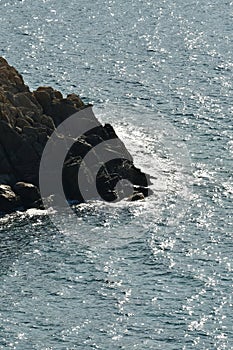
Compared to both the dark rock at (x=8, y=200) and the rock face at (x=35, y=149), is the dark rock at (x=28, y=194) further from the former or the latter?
the dark rock at (x=8, y=200)

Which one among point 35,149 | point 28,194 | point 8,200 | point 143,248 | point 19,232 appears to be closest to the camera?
point 143,248

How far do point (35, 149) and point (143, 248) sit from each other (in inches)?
685

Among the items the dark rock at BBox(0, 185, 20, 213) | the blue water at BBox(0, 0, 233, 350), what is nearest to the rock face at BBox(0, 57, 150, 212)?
the dark rock at BBox(0, 185, 20, 213)

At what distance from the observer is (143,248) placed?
119 meters

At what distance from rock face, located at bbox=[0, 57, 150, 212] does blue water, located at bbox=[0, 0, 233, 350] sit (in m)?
2.01

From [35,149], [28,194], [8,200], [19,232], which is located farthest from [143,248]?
[35,149]

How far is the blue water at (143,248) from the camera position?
104 meters

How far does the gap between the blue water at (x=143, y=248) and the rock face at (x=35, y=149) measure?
79.0 inches

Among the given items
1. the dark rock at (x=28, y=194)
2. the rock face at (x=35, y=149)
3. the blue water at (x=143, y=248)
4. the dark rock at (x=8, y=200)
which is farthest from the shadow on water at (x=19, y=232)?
the rock face at (x=35, y=149)

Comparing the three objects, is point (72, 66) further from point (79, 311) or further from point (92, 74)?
point (79, 311)

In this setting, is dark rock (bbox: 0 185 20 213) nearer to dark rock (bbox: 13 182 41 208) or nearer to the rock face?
the rock face

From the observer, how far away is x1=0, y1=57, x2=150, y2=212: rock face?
409 feet

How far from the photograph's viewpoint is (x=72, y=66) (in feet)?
591

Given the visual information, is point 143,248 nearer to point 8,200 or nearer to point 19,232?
point 19,232
